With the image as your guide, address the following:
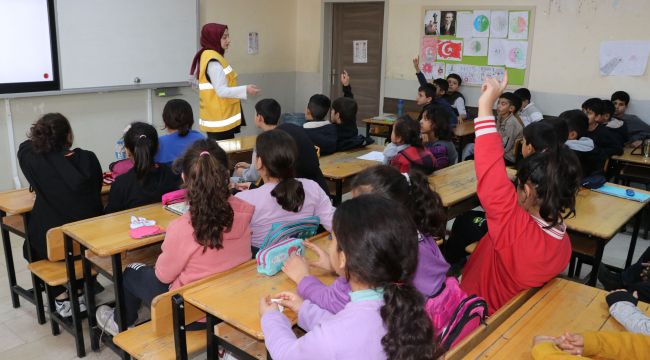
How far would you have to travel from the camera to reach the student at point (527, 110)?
5.77 m

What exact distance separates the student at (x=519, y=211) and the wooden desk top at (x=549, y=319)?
0.09m

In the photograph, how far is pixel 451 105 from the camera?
6.51 meters

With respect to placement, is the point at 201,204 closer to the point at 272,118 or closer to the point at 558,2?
the point at 272,118

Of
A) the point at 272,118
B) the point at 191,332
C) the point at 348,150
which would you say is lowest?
the point at 191,332

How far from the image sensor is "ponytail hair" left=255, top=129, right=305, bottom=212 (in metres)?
2.24

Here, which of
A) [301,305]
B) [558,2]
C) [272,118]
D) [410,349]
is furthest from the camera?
[558,2]

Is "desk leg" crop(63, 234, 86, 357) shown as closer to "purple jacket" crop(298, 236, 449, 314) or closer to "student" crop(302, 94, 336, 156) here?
"purple jacket" crop(298, 236, 449, 314)

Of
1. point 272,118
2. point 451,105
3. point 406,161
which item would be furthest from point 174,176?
point 451,105

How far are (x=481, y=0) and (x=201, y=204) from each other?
5435mm

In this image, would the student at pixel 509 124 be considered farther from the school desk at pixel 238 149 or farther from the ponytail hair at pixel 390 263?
the ponytail hair at pixel 390 263

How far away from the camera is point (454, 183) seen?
3.45m

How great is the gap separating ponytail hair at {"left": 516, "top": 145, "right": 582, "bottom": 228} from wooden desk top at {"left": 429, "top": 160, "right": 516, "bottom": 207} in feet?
3.23

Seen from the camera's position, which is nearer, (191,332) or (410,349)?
(410,349)

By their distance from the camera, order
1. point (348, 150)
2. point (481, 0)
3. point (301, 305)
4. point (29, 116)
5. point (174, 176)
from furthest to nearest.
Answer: point (481, 0) → point (29, 116) → point (348, 150) → point (174, 176) → point (301, 305)
